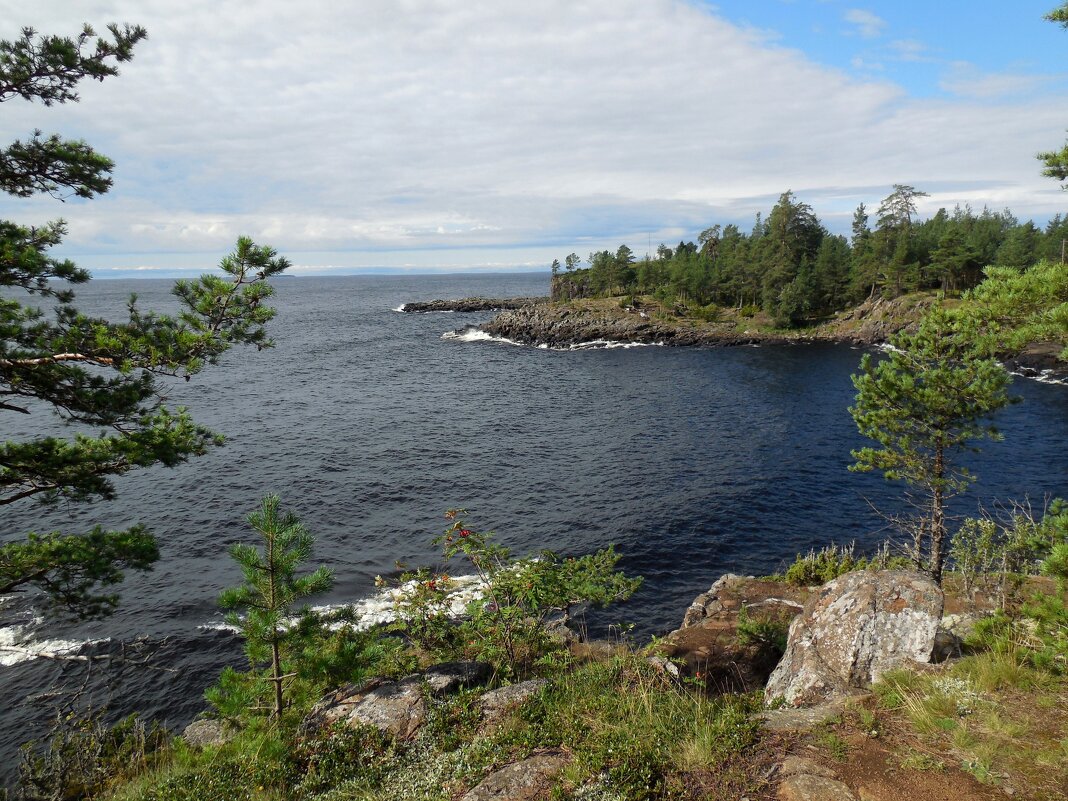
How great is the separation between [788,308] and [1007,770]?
92.1 m

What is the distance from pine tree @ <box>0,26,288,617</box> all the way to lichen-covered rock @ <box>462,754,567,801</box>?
8245mm

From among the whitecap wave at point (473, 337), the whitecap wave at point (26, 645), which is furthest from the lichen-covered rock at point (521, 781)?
the whitecap wave at point (473, 337)

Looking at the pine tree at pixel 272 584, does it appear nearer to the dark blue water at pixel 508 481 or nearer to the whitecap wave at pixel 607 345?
the dark blue water at pixel 508 481

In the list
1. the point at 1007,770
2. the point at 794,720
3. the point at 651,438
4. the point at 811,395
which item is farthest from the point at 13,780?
the point at 811,395

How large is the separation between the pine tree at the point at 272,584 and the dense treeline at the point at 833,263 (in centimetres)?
9309

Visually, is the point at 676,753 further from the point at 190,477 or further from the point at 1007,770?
the point at 190,477

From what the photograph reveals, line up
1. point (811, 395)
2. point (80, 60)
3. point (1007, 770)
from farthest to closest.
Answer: point (811, 395) → point (80, 60) → point (1007, 770)

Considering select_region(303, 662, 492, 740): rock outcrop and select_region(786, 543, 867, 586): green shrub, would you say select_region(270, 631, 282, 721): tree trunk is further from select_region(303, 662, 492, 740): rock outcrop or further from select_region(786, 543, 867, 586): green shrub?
select_region(786, 543, 867, 586): green shrub

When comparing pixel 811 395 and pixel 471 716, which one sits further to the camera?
pixel 811 395

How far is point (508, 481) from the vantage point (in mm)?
35531

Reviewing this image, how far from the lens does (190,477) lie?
3575 centimetres

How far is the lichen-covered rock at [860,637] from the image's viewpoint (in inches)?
392

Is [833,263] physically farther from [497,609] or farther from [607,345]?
[497,609]

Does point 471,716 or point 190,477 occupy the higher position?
point 471,716
